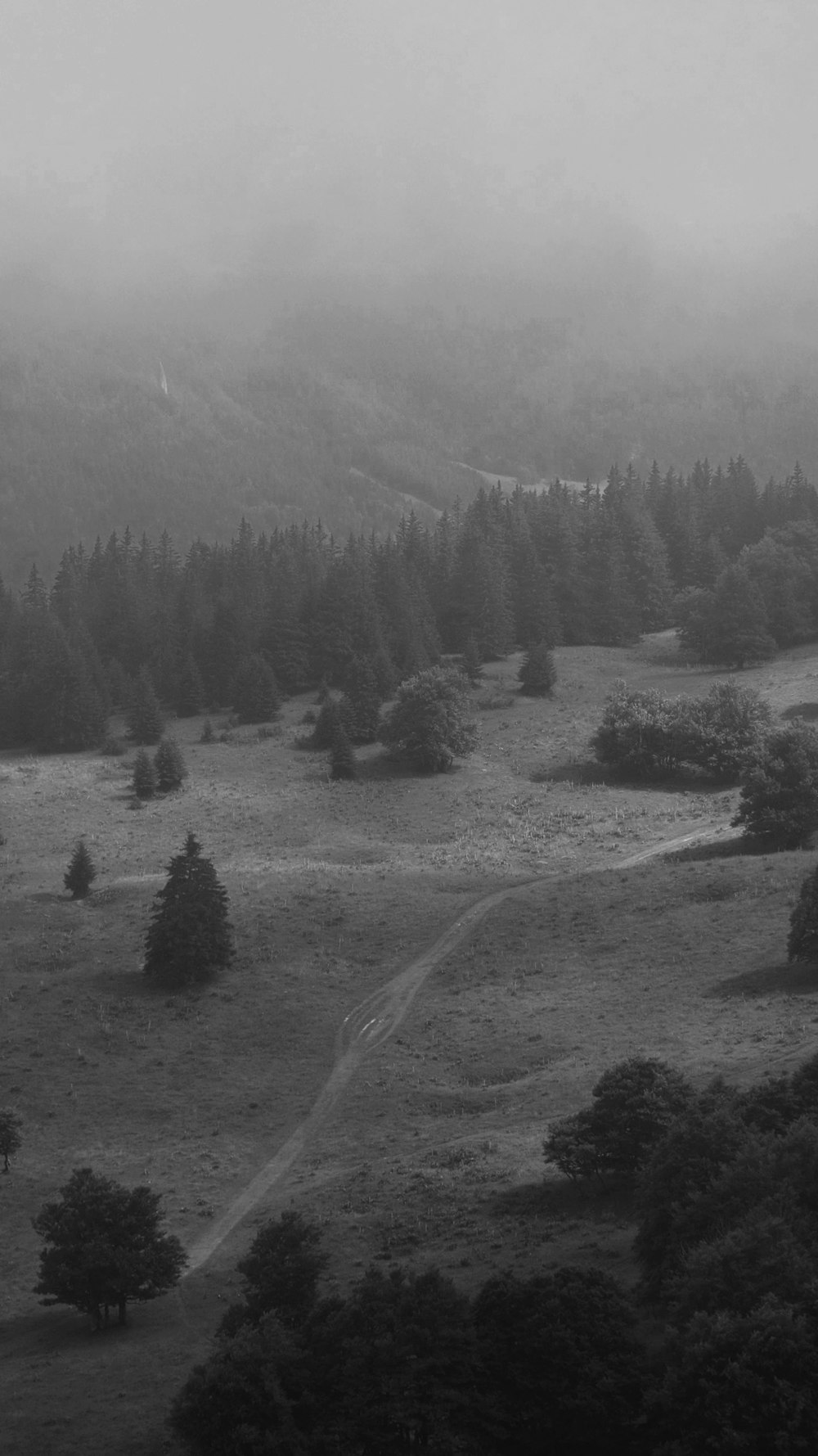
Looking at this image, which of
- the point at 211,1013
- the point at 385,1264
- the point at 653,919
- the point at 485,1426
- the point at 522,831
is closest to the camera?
the point at 485,1426

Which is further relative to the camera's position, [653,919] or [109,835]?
[109,835]

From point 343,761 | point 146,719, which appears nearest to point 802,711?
point 343,761

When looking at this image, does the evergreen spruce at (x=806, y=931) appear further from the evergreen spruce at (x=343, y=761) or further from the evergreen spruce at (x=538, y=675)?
the evergreen spruce at (x=538, y=675)

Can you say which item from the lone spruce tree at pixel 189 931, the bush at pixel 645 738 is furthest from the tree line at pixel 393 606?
the lone spruce tree at pixel 189 931

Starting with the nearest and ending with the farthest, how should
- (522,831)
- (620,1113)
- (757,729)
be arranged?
(620,1113) → (522,831) → (757,729)

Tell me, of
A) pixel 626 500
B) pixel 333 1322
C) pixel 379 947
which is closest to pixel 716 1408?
pixel 333 1322

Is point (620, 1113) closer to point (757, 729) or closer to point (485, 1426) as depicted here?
point (485, 1426)

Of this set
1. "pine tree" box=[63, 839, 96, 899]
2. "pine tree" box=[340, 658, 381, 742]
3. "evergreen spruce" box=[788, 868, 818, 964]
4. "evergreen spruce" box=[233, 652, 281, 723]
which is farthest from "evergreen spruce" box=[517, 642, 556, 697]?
"evergreen spruce" box=[788, 868, 818, 964]

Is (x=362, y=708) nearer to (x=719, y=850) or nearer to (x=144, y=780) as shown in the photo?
(x=144, y=780)
